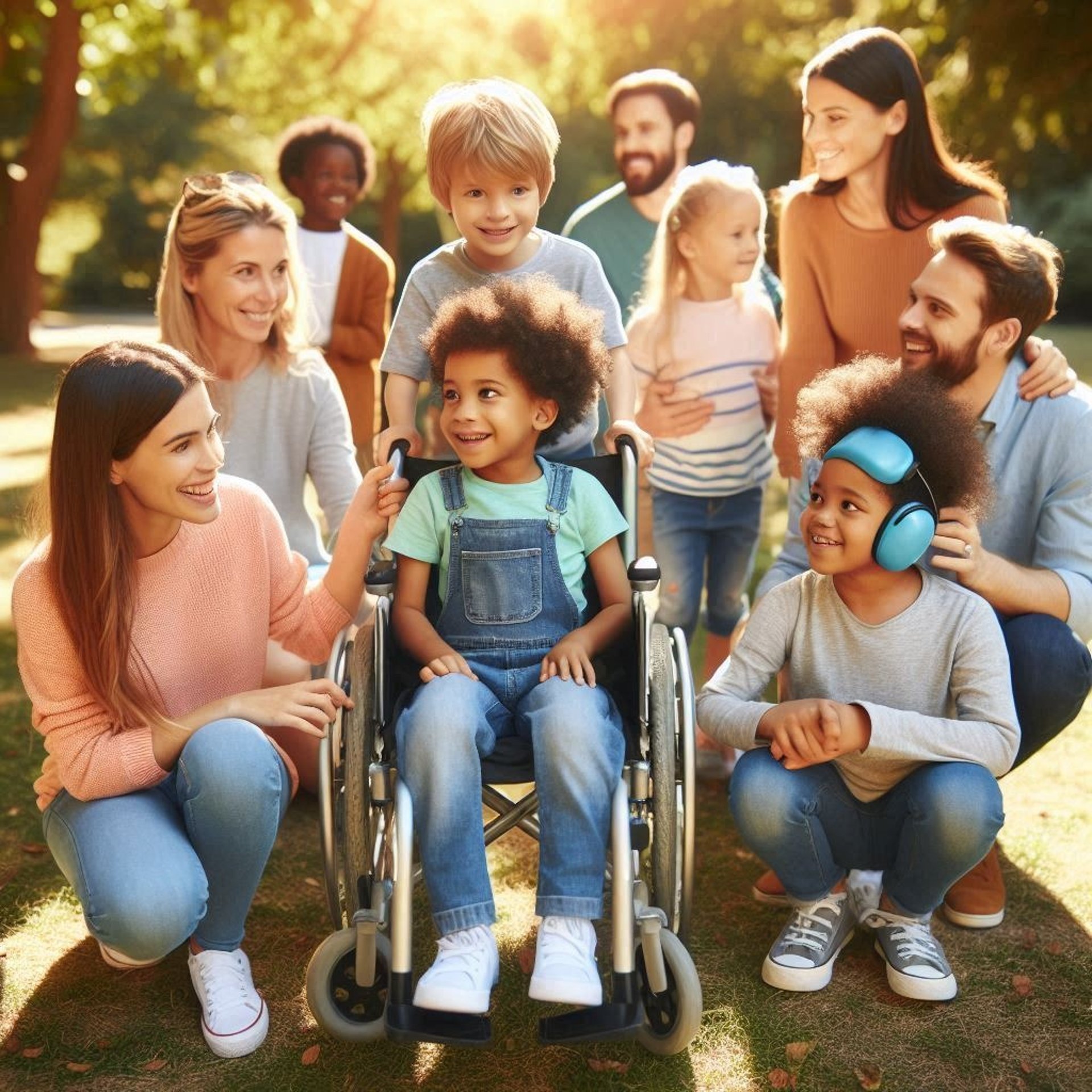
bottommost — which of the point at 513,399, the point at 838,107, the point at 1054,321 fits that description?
the point at 1054,321

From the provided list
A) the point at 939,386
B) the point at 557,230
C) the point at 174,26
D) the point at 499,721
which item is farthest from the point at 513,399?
the point at 557,230

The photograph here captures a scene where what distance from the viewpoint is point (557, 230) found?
80.4ft

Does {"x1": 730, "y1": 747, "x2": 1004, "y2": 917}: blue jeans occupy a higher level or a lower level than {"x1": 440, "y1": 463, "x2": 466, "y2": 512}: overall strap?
lower

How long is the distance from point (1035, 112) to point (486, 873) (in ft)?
37.0

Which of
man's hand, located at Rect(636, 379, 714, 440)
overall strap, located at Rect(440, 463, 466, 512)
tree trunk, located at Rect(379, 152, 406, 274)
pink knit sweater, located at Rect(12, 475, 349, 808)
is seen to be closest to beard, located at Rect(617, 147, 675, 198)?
man's hand, located at Rect(636, 379, 714, 440)

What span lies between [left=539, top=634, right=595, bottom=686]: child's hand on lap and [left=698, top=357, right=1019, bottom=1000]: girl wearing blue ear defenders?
35 centimetres

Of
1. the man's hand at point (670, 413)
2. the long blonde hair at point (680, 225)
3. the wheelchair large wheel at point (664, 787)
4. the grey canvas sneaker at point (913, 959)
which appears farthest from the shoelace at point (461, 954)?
the long blonde hair at point (680, 225)

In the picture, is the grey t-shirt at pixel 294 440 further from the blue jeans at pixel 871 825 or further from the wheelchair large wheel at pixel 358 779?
the blue jeans at pixel 871 825

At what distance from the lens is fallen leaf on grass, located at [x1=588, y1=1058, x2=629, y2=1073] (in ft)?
7.98

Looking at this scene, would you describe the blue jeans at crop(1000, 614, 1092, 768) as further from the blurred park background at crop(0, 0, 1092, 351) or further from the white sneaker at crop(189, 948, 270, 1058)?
the blurred park background at crop(0, 0, 1092, 351)

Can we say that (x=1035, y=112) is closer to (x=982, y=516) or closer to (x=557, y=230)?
(x=982, y=516)

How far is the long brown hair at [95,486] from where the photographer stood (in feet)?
7.90

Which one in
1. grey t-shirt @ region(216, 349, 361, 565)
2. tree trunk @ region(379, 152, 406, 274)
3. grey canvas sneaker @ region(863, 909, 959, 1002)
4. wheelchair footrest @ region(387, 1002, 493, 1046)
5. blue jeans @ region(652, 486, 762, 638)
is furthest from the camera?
tree trunk @ region(379, 152, 406, 274)

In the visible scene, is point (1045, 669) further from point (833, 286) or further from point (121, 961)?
point (121, 961)
